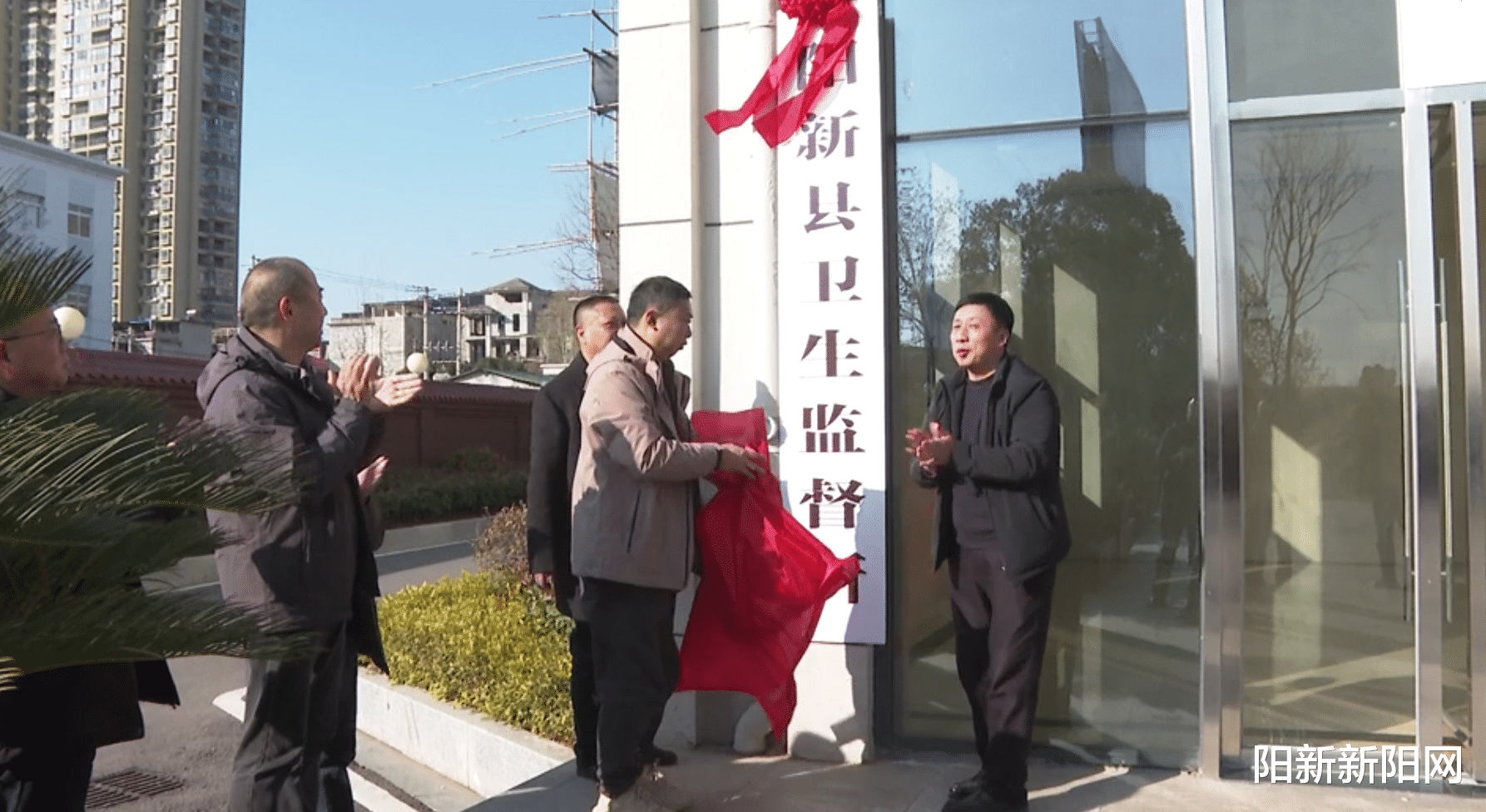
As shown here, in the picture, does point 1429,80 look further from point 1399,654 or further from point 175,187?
point 175,187

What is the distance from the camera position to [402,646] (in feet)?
19.7

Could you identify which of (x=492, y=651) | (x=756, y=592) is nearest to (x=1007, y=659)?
(x=756, y=592)

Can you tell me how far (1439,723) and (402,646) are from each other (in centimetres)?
469

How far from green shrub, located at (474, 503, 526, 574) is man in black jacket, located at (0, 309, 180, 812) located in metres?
3.63

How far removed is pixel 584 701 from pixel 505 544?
2.46 metres

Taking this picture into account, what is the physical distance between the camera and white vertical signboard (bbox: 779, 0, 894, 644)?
4324mm

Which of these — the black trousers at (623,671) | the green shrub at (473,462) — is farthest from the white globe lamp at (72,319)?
the green shrub at (473,462)

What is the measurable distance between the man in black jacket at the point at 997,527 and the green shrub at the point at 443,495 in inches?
532

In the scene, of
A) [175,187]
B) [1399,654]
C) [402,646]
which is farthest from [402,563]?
[175,187]

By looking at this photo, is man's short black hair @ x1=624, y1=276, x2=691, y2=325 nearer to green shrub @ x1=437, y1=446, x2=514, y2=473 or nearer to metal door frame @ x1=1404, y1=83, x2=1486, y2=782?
metal door frame @ x1=1404, y1=83, x2=1486, y2=782

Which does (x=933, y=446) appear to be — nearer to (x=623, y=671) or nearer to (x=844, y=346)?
(x=844, y=346)

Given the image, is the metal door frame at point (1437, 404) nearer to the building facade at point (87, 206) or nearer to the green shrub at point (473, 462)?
the green shrub at point (473, 462)

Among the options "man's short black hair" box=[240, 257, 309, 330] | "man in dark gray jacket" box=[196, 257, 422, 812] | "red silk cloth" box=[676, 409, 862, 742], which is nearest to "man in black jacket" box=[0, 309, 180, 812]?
"man in dark gray jacket" box=[196, 257, 422, 812]

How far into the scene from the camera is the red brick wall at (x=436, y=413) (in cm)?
1483
